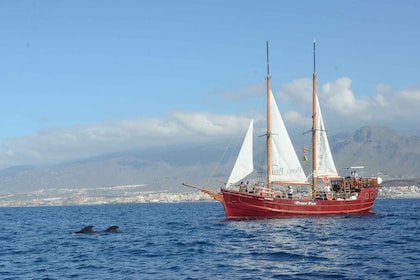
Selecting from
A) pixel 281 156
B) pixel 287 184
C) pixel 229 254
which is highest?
pixel 281 156

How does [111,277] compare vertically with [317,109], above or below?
below

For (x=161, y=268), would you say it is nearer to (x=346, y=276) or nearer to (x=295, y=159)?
(x=346, y=276)

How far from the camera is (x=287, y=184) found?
75.8 m

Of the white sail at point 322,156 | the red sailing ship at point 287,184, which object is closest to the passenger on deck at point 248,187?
the red sailing ship at point 287,184

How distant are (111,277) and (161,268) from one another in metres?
3.53

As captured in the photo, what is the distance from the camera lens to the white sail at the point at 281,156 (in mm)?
73750

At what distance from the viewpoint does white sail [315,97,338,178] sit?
79.9m

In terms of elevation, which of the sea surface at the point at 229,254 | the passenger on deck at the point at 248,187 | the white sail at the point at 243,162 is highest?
the white sail at the point at 243,162

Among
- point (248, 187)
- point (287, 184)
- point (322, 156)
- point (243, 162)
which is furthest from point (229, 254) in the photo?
point (322, 156)

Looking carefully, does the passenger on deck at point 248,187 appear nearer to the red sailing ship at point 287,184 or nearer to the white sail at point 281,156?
the red sailing ship at point 287,184

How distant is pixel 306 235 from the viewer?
48.3 metres

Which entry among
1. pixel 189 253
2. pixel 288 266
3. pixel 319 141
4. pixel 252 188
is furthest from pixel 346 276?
pixel 319 141

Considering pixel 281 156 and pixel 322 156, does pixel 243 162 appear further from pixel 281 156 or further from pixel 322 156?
pixel 322 156

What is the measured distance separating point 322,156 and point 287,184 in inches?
322
